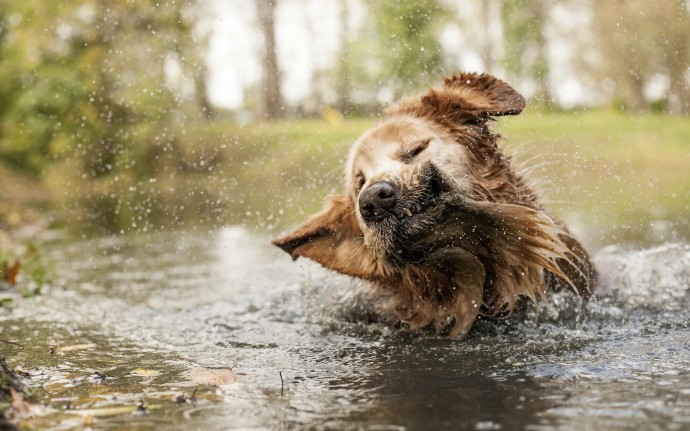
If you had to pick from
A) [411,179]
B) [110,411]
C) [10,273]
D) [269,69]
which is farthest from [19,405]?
[269,69]

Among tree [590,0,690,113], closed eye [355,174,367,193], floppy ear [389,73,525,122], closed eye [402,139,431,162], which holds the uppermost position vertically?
tree [590,0,690,113]

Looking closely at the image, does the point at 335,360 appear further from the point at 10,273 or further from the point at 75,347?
the point at 10,273

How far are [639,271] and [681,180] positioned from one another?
10777 millimetres

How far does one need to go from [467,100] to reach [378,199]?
3.64 feet

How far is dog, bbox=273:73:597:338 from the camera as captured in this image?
168 inches

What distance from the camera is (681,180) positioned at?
16125 mm

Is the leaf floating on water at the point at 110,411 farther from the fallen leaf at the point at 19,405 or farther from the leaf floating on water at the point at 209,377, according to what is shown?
the leaf floating on water at the point at 209,377

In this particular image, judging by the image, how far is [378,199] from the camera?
13.7ft

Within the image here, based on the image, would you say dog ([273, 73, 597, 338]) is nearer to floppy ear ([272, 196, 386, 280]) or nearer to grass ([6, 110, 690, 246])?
floppy ear ([272, 196, 386, 280])

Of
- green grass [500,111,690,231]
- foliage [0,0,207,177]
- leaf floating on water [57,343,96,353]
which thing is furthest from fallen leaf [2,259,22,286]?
foliage [0,0,207,177]

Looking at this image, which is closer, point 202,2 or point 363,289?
point 363,289

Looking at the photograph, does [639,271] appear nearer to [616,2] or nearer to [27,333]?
[27,333]

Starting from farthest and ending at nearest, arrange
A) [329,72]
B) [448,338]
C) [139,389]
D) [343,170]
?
[329,72], [343,170], [448,338], [139,389]

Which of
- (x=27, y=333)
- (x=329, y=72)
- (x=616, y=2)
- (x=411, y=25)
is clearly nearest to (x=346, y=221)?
(x=27, y=333)
